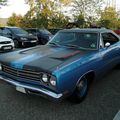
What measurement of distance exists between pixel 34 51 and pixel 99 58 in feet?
5.23

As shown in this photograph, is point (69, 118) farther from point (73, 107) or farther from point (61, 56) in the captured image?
point (61, 56)

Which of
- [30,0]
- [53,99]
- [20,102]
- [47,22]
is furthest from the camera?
[30,0]

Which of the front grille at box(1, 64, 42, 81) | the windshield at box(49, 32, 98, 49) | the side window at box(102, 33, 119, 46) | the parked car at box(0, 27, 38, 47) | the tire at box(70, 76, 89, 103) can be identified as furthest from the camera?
the parked car at box(0, 27, 38, 47)

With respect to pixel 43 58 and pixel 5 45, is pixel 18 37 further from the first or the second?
pixel 43 58

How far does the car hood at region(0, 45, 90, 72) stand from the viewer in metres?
4.15

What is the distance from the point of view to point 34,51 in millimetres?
5328

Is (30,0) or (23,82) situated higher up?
(30,0)

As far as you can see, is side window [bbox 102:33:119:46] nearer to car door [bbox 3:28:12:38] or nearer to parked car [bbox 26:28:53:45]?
car door [bbox 3:28:12:38]

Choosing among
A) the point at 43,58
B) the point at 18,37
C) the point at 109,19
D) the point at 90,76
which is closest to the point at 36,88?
the point at 43,58

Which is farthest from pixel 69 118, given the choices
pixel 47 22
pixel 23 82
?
pixel 47 22

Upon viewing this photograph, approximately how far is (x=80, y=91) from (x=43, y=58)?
1066 mm

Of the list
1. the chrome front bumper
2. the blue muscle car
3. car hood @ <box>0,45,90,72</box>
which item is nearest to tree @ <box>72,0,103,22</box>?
the blue muscle car

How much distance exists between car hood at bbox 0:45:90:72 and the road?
2.02 ft

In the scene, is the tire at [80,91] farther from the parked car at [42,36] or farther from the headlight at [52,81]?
the parked car at [42,36]
